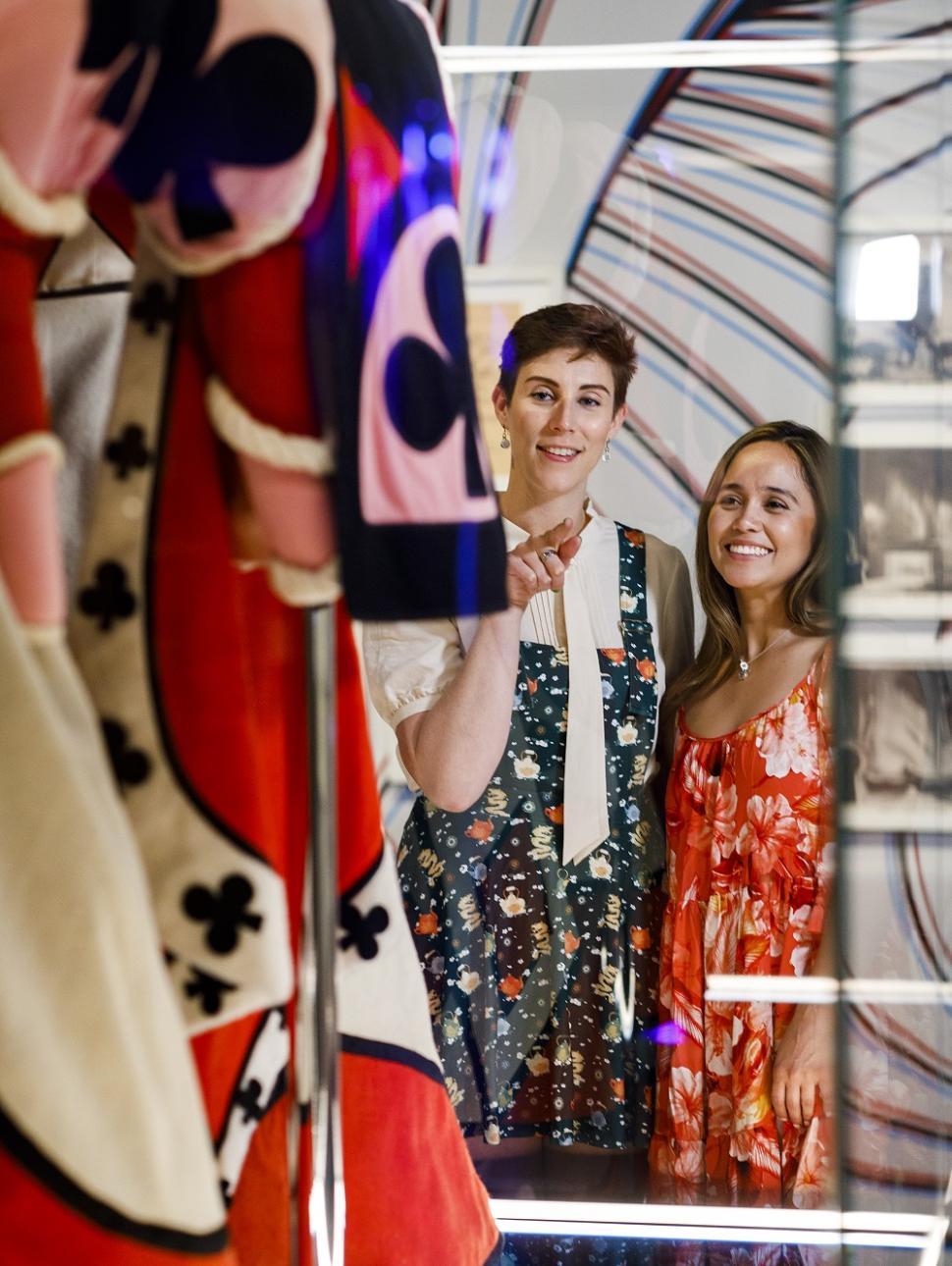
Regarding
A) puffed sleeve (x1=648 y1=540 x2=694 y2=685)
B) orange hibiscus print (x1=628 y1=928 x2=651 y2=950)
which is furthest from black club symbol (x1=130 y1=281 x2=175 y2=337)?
orange hibiscus print (x1=628 y1=928 x2=651 y2=950)

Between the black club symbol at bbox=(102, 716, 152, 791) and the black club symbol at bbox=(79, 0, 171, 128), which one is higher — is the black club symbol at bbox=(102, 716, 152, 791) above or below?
below

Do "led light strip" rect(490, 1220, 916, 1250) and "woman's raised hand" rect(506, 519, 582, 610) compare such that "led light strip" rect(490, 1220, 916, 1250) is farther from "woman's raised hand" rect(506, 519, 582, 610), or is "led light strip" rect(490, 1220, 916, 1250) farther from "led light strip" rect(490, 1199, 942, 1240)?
"woman's raised hand" rect(506, 519, 582, 610)

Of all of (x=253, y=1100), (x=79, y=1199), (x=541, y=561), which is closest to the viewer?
(x=79, y=1199)

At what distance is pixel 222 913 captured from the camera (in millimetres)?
624

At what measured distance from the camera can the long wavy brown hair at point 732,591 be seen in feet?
2.77

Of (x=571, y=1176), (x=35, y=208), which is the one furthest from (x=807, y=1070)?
(x=35, y=208)

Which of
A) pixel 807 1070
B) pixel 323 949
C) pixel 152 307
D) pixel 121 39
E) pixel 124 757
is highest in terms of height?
pixel 121 39

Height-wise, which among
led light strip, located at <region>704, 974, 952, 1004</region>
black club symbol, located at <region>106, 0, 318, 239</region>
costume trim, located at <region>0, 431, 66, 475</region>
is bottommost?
led light strip, located at <region>704, 974, 952, 1004</region>

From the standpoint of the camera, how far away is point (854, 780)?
2.77 ft

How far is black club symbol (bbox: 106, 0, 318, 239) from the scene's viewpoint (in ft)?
1.97

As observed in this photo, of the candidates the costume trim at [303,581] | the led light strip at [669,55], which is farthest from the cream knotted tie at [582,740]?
the led light strip at [669,55]

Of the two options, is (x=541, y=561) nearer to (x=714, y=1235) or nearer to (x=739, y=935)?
(x=739, y=935)

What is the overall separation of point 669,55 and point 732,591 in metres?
0.35

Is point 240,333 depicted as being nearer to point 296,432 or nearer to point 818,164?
point 296,432
